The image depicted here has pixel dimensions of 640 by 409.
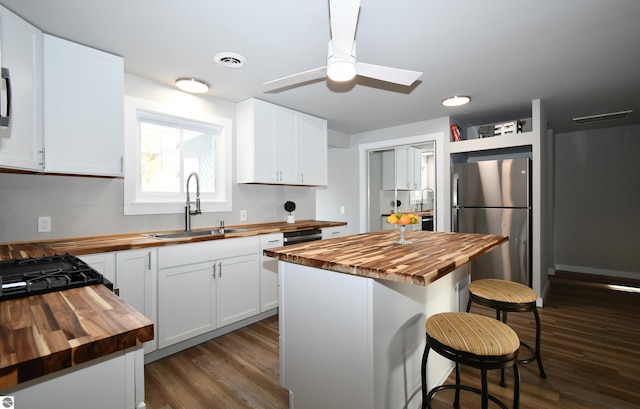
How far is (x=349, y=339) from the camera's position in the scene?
4.70 ft

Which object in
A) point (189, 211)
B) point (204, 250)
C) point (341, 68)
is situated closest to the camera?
point (341, 68)

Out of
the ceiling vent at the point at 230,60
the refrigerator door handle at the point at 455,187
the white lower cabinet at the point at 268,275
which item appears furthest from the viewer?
the refrigerator door handle at the point at 455,187

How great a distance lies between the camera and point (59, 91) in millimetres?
1967

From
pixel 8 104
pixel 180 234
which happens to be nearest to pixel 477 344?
pixel 8 104

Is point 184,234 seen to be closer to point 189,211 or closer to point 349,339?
point 189,211

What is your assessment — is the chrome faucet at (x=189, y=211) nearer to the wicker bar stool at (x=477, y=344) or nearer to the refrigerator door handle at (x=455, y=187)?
the wicker bar stool at (x=477, y=344)

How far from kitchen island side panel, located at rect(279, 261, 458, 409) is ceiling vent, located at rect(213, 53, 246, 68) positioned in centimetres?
161

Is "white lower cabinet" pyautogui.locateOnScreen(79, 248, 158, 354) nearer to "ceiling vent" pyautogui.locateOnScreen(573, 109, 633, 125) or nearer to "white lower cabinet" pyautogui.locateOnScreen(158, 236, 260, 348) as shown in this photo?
"white lower cabinet" pyautogui.locateOnScreen(158, 236, 260, 348)

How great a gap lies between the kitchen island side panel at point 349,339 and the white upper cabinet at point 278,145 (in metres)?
1.80

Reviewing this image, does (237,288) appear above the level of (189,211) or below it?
below

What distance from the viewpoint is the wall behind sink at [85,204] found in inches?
80.1

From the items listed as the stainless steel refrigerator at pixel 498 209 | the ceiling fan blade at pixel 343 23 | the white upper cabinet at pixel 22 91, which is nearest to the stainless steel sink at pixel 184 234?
the white upper cabinet at pixel 22 91

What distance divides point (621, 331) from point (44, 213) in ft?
16.0

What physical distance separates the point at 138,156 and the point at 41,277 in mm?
1772
